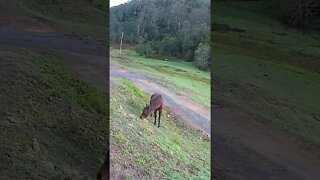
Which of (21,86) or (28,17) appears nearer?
(21,86)

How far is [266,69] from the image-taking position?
325 inches

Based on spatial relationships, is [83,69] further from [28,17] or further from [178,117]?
[178,117]

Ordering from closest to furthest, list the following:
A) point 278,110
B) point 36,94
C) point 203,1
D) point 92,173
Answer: point 203,1 → point 92,173 → point 36,94 → point 278,110

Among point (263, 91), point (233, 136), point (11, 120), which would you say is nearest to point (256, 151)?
point (233, 136)

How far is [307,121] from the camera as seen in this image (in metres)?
7.29

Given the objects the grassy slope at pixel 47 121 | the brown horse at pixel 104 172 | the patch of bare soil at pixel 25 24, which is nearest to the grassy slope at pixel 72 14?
the patch of bare soil at pixel 25 24

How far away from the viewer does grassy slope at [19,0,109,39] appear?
6840 mm

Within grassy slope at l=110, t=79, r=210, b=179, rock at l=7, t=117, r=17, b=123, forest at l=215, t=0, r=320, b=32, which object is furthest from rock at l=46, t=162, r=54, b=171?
forest at l=215, t=0, r=320, b=32

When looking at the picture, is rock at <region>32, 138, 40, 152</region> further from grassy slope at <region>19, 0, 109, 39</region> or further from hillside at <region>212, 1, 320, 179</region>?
hillside at <region>212, 1, 320, 179</region>

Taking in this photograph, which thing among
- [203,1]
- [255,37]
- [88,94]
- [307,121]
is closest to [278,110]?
[307,121]

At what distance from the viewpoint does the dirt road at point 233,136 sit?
20.5ft

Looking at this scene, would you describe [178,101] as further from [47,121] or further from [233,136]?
[233,136]

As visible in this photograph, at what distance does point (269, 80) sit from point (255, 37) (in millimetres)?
850

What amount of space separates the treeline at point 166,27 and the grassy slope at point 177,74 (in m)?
0.08
